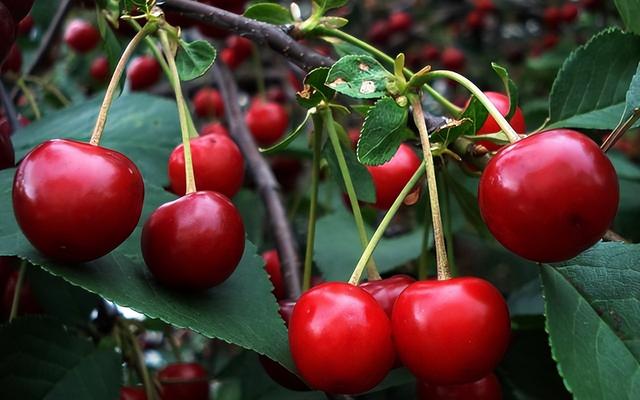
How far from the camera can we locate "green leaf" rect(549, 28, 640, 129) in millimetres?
865

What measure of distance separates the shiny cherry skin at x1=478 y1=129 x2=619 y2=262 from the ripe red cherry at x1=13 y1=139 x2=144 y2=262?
1.07 feet

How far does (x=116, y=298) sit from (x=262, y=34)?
0.34 metres

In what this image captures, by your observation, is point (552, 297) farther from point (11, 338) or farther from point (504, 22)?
point (504, 22)

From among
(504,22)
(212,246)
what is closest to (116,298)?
(212,246)

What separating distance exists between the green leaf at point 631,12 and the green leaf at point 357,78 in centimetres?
36

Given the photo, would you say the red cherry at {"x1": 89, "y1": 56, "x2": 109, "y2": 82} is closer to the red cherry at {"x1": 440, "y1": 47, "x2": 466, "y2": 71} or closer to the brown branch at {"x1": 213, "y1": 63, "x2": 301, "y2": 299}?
the brown branch at {"x1": 213, "y1": 63, "x2": 301, "y2": 299}

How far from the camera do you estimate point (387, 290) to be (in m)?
0.70

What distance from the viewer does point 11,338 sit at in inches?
33.9

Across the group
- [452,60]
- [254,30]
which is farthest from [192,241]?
[452,60]

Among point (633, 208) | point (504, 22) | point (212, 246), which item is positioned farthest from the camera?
point (504, 22)

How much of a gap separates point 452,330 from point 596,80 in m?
0.44

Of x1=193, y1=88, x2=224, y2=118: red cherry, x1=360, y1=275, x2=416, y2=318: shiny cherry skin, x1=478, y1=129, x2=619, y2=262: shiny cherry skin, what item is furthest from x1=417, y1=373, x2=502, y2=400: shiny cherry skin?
x1=193, y1=88, x2=224, y2=118: red cherry

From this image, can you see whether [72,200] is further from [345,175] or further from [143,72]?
[143,72]

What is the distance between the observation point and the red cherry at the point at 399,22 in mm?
3178
